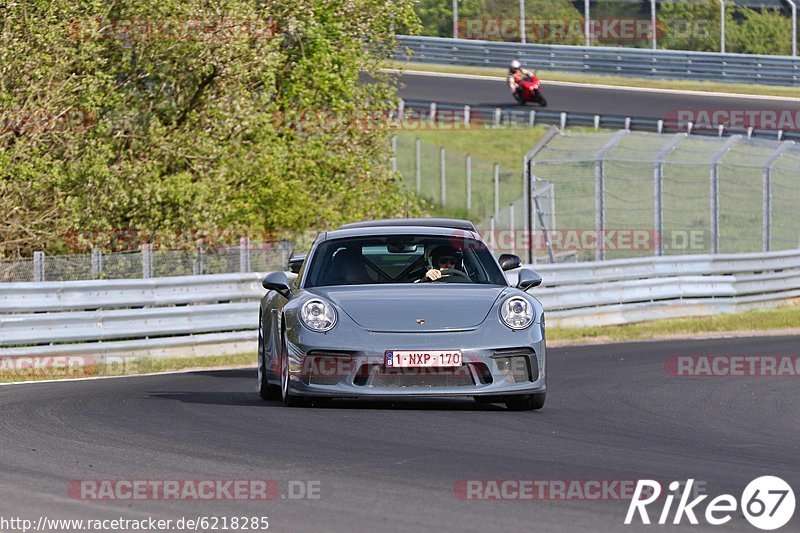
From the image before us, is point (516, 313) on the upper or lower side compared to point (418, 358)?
upper

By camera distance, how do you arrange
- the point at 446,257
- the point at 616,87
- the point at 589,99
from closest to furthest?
the point at 446,257
the point at 589,99
the point at 616,87

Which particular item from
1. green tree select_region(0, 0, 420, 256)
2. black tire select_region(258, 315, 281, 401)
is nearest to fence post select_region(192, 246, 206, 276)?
green tree select_region(0, 0, 420, 256)

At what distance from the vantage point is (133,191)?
21219 mm

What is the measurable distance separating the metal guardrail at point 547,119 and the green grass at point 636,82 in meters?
2.34

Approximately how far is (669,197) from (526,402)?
98.5 feet

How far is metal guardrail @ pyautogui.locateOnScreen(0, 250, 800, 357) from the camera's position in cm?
1681

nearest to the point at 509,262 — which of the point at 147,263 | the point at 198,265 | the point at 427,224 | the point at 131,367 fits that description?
the point at 427,224

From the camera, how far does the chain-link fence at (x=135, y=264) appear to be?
17.6 meters

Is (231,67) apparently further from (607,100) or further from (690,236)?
(607,100)

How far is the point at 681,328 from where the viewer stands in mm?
22172

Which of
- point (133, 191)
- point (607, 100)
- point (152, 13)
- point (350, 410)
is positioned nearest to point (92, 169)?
point (133, 191)

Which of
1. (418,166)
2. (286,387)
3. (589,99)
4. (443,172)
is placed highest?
(589,99)

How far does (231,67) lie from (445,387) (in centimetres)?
1311

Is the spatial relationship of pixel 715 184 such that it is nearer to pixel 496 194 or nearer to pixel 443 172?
pixel 496 194
